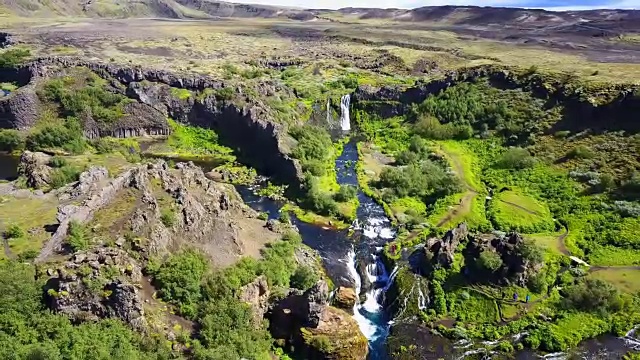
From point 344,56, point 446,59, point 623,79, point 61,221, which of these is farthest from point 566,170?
point 344,56

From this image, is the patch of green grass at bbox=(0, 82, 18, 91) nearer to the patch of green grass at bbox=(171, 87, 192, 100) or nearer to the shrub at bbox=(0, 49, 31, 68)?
the shrub at bbox=(0, 49, 31, 68)

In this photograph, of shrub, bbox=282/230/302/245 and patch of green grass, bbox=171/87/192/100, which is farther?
patch of green grass, bbox=171/87/192/100

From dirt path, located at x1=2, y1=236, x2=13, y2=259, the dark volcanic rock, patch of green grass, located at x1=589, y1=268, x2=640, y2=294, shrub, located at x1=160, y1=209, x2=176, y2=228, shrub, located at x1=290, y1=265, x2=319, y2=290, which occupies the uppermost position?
the dark volcanic rock

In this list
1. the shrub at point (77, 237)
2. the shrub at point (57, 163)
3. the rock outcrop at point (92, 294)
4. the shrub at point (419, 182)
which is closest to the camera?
the rock outcrop at point (92, 294)

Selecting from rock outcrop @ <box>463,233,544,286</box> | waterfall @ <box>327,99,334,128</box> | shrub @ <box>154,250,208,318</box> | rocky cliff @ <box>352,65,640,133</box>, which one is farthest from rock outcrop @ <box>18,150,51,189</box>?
rocky cliff @ <box>352,65,640,133</box>

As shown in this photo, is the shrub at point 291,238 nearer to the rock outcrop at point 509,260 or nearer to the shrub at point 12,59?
the rock outcrop at point 509,260

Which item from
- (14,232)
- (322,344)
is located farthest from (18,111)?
(322,344)

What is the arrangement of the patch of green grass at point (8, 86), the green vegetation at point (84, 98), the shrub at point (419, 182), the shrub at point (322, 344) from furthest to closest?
the patch of green grass at point (8, 86) < the green vegetation at point (84, 98) < the shrub at point (419, 182) < the shrub at point (322, 344)

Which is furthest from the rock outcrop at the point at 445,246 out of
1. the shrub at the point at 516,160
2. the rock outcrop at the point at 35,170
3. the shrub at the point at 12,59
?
the shrub at the point at 12,59
